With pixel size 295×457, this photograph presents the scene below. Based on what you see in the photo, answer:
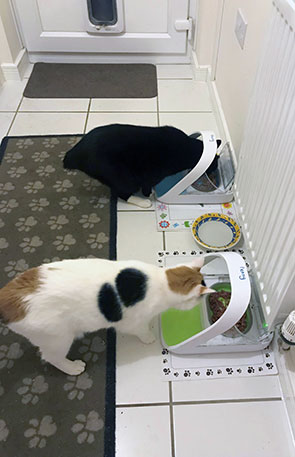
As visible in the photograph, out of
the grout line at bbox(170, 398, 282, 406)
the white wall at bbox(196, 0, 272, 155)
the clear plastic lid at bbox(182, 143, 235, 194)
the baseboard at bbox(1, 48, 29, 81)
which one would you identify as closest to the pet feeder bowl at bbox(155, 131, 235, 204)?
the clear plastic lid at bbox(182, 143, 235, 194)

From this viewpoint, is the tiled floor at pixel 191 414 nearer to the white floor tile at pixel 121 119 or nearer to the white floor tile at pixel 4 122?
the white floor tile at pixel 121 119

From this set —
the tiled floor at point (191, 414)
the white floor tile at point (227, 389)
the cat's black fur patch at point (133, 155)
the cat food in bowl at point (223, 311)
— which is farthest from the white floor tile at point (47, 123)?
the white floor tile at point (227, 389)

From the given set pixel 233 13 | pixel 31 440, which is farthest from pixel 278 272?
pixel 233 13

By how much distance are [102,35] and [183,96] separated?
71 centimetres

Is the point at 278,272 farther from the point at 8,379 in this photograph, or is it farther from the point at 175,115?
the point at 175,115

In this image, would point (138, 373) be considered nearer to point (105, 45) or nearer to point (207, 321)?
point (207, 321)

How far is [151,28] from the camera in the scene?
2.43 metres

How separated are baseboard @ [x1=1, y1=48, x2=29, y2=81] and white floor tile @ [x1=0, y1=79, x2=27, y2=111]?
0.03m

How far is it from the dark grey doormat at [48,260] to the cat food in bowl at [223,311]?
0.35m

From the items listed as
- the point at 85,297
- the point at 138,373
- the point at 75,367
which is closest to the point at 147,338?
the point at 138,373

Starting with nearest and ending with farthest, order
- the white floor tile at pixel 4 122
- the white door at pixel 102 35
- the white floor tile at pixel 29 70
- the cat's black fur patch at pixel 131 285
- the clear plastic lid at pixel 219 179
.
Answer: the cat's black fur patch at pixel 131 285, the clear plastic lid at pixel 219 179, the white floor tile at pixel 4 122, the white door at pixel 102 35, the white floor tile at pixel 29 70

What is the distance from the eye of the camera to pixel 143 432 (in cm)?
106

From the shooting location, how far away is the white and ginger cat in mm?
918

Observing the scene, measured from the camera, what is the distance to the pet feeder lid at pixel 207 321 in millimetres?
1034
